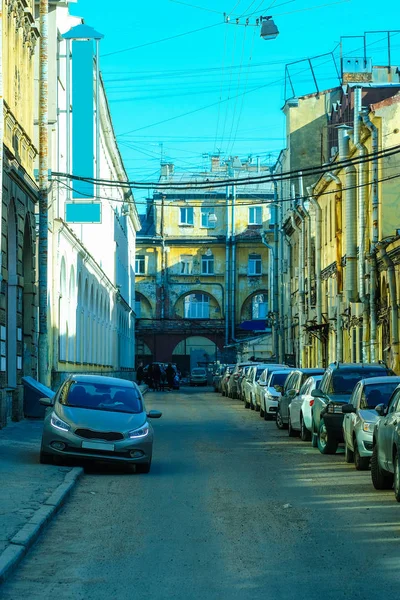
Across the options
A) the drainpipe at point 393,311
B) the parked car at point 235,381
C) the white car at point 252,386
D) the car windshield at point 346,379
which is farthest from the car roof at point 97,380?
the parked car at point 235,381

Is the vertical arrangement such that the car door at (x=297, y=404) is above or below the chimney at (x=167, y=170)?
below

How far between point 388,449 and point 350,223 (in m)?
29.3

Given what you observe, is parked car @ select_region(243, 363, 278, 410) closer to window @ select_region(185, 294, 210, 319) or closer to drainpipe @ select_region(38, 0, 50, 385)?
drainpipe @ select_region(38, 0, 50, 385)

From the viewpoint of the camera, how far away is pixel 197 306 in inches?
3637

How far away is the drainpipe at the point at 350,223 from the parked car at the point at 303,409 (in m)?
15.7

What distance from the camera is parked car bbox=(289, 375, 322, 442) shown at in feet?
77.5

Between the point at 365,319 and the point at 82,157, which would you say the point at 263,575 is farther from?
the point at 365,319

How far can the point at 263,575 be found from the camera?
8.62 metres

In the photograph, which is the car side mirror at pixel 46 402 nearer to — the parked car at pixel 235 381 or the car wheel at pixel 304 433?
the car wheel at pixel 304 433

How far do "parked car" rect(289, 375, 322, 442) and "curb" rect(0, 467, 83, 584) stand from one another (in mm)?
9535

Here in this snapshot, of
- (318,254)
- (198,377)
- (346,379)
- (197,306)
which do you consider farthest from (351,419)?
(197,306)

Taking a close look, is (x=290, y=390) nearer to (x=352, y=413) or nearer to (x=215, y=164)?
(x=352, y=413)

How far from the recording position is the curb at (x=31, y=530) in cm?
862

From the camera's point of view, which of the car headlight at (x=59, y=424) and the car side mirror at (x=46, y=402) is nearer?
the car headlight at (x=59, y=424)
